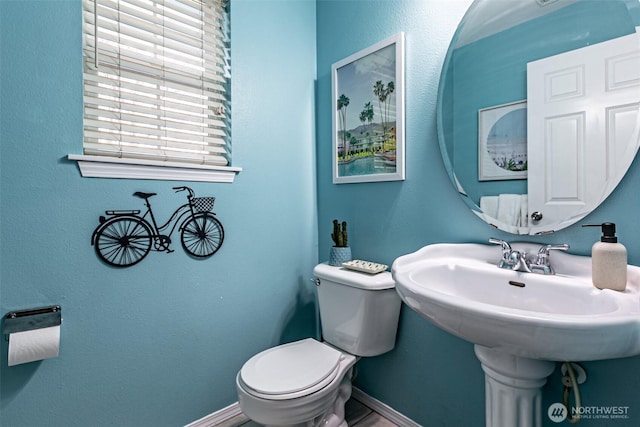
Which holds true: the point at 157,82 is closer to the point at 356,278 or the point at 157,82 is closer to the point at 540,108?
the point at 356,278

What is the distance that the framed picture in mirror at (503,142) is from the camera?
1.10 meters

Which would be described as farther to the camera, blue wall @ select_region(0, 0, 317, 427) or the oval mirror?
blue wall @ select_region(0, 0, 317, 427)

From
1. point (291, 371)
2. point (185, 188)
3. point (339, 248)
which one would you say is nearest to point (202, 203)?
point (185, 188)

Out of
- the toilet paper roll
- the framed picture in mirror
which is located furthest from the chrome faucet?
the toilet paper roll

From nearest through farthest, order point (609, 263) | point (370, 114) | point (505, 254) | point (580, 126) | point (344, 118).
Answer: point (609, 263), point (580, 126), point (505, 254), point (370, 114), point (344, 118)

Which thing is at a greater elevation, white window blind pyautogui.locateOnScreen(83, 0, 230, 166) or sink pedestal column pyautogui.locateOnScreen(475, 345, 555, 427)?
white window blind pyautogui.locateOnScreen(83, 0, 230, 166)

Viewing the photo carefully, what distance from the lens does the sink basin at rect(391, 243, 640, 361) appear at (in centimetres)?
62

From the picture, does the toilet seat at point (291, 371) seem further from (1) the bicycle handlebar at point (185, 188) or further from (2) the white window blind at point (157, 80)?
(2) the white window blind at point (157, 80)

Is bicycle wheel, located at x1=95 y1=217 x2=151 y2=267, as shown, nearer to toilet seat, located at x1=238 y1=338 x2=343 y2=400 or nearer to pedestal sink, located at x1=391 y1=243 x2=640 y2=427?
toilet seat, located at x1=238 y1=338 x2=343 y2=400

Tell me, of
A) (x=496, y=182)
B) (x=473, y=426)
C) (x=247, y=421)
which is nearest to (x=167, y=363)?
(x=247, y=421)

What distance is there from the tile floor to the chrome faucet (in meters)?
1.00

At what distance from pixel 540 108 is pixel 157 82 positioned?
58.9 inches

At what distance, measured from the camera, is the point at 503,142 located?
115 centimetres

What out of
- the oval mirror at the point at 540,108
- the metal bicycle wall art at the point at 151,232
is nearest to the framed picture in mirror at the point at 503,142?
the oval mirror at the point at 540,108
